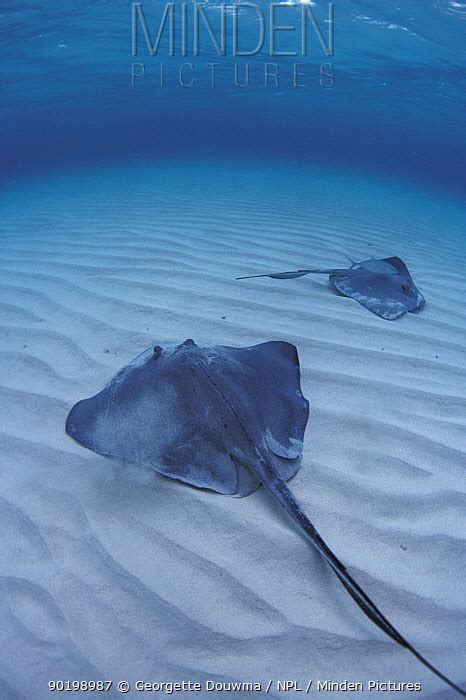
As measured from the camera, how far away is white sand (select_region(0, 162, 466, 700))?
1775 millimetres

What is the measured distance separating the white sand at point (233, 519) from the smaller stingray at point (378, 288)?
0.20m

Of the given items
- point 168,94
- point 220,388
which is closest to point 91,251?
point 220,388

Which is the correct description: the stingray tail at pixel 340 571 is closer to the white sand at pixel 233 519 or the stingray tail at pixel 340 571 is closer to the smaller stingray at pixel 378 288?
the white sand at pixel 233 519

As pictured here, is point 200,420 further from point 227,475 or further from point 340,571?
point 340,571

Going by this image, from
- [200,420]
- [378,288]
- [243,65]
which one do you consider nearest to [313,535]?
[200,420]

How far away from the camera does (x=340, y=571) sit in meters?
1.49

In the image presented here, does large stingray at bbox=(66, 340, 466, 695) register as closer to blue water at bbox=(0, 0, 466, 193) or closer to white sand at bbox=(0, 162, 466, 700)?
white sand at bbox=(0, 162, 466, 700)

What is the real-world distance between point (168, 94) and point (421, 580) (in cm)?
4817

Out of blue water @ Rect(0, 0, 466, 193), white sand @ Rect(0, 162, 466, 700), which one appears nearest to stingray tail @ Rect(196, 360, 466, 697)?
white sand @ Rect(0, 162, 466, 700)

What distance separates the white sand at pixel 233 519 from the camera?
1.78m

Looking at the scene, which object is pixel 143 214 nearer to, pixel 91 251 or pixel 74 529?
pixel 91 251

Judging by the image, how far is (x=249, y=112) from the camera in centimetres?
5612

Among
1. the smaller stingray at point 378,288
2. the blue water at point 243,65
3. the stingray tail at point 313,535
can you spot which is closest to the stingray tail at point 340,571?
the stingray tail at point 313,535

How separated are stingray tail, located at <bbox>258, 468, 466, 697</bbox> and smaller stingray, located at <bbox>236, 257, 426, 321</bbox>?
119 inches
